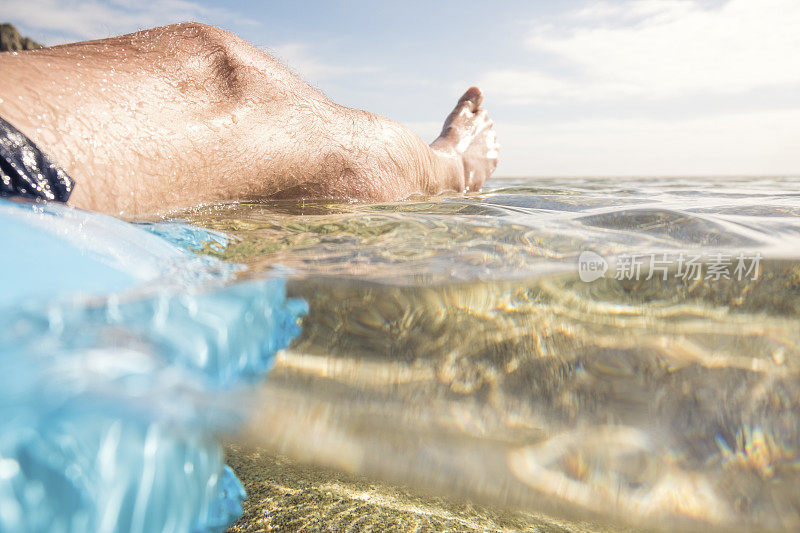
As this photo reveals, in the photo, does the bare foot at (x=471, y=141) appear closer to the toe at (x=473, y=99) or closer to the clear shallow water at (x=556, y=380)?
the toe at (x=473, y=99)

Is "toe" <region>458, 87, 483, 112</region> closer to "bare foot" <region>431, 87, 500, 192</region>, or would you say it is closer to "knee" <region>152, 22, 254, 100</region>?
"bare foot" <region>431, 87, 500, 192</region>

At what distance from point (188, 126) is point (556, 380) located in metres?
1.75

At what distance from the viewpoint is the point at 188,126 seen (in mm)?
2039

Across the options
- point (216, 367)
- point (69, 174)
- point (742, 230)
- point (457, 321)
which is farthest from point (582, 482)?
point (69, 174)

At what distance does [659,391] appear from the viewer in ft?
3.65

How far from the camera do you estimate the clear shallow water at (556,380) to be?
3.31 ft

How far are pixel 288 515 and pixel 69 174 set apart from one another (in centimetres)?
134

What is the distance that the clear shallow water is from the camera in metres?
1.01

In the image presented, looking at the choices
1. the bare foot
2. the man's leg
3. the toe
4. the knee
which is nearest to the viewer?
the man's leg

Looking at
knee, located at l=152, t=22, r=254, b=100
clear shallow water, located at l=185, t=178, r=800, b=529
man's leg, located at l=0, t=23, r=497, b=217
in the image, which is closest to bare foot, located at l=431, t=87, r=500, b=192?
man's leg, located at l=0, t=23, r=497, b=217

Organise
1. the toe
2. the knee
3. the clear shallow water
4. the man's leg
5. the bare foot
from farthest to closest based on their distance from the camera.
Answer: the toe
the bare foot
the knee
the man's leg
the clear shallow water

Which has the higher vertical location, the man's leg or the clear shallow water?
the man's leg

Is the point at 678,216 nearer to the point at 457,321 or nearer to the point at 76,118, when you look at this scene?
the point at 457,321

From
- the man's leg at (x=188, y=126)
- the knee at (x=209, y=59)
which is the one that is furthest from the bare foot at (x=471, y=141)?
the knee at (x=209, y=59)
